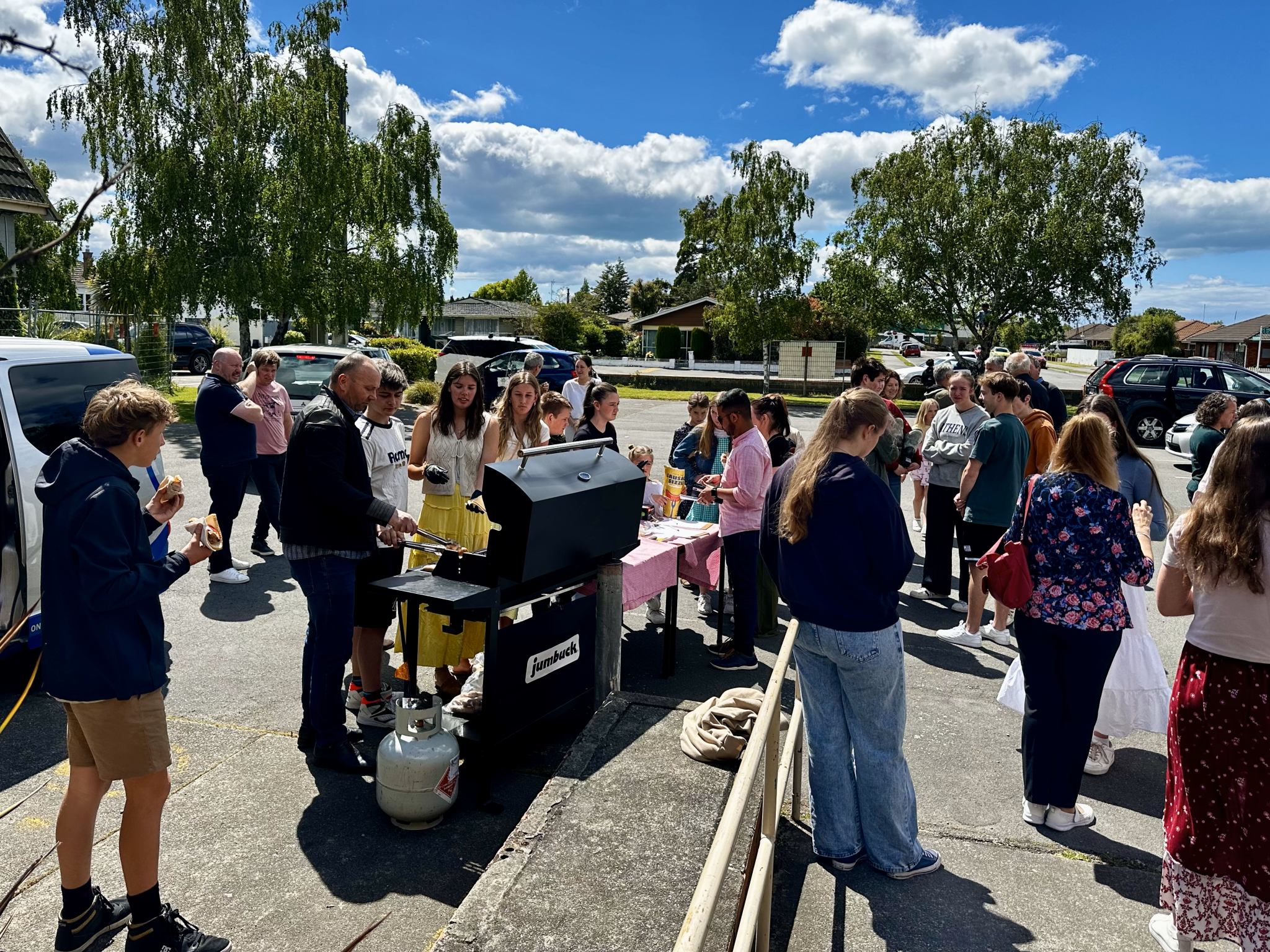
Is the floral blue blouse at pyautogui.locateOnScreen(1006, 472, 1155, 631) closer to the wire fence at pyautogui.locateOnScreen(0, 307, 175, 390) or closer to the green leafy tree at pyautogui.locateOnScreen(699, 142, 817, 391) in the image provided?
the wire fence at pyautogui.locateOnScreen(0, 307, 175, 390)

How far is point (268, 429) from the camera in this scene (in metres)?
8.12

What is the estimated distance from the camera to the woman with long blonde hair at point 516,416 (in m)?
5.97

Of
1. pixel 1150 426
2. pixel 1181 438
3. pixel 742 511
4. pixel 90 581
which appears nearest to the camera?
→ pixel 90 581

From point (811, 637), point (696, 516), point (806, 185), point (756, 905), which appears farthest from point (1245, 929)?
point (806, 185)

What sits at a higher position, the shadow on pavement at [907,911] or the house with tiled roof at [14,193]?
the house with tiled roof at [14,193]

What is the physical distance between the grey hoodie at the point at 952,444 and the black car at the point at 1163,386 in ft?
47.6

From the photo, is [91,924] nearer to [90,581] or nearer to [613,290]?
[90,581]

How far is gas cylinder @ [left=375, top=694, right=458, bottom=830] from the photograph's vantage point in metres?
3.83

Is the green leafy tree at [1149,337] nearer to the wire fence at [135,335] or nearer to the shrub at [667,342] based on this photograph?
the shrub at [667,342]

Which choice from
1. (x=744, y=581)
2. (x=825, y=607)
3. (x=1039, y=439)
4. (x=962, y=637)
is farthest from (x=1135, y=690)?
(x=1039, y=439)

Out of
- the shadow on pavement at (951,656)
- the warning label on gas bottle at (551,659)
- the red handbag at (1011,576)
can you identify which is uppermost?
the red handbag at (1011,576)

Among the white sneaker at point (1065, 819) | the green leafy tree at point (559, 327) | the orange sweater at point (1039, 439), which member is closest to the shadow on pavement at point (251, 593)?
the white sneaker at point (1065, 819)

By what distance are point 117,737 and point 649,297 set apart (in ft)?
242

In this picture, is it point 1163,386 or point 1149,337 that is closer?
point 1163,386
